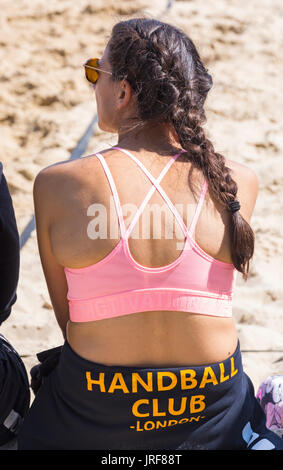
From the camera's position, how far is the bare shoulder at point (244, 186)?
1.43 meters

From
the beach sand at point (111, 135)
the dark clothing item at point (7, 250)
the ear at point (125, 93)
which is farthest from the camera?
the beach sand at point (111, 135)

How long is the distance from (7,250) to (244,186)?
626 millimetres

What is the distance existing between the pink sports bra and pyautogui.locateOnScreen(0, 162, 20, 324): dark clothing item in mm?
316

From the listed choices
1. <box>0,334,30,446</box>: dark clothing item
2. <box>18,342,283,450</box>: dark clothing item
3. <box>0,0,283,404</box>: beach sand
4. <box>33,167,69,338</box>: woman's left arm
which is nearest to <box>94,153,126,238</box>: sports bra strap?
<box>33,167,69,338</box>: woman's left arm

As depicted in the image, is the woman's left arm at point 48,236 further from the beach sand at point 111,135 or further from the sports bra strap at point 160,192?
the beach sand at point 111,135

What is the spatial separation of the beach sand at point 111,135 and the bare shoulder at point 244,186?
83cm

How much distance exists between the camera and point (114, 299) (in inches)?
50.3

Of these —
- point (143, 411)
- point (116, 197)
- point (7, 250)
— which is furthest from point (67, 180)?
point (143, 411)

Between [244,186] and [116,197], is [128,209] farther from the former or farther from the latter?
[244,186]

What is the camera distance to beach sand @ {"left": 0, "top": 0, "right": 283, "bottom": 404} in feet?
7.93

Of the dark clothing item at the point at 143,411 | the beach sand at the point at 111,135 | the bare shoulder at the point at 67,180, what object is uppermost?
the bare shoulder at the point at 67,180

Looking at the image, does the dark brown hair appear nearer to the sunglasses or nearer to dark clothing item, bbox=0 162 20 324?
the sunglasses

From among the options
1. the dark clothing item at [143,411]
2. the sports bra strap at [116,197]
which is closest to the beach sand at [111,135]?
the dark clothing item at [143,411]

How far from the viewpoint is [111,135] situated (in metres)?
3.54
